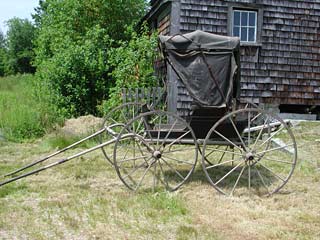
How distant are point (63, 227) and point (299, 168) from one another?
4.27 metres

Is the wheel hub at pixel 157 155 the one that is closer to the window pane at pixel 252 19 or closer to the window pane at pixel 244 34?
the window pane at pixel 244 34

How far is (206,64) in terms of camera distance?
5.20m

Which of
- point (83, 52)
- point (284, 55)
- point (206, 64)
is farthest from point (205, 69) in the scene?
point (83, 52)

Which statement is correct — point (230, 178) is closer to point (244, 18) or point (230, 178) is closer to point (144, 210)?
point (144, 210)

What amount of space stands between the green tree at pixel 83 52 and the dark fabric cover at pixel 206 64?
6663 millimetres

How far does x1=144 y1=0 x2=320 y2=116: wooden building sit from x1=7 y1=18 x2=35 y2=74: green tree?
115ft

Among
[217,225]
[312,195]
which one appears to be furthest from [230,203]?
[312,195]

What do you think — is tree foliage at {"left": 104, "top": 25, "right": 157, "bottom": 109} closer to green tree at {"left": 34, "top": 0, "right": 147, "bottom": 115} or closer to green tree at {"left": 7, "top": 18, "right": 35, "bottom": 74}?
green tree at {"left": 34, "top": 0, "right": 147, "bottom": 115}

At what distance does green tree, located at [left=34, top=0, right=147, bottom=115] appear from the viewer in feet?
38.3

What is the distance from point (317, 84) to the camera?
10.9 m

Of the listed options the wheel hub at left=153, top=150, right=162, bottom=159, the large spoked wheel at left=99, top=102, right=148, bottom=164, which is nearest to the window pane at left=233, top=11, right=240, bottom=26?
the large spoked wheel at left=99, top=102, right=148, bottom=164

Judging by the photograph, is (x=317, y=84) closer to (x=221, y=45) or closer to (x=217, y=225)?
(x=221, y=45)

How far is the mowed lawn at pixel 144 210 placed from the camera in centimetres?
390

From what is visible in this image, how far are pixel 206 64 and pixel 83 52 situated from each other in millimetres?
7346
